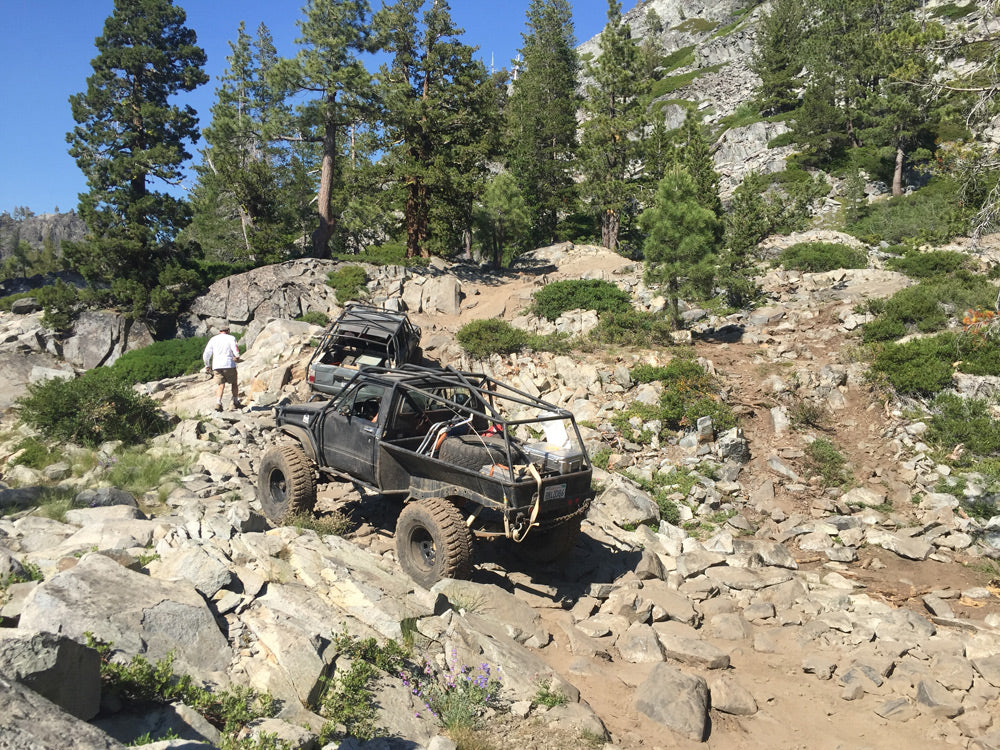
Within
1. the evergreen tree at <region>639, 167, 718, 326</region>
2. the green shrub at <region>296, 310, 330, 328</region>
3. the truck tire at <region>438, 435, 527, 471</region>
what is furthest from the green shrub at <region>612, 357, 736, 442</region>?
the green shrub at <region>296, 310, 330, 328</region>

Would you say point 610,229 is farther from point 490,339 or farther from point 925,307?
point 925,307

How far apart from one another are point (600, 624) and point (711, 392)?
8534mm

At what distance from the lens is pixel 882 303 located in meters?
17.3

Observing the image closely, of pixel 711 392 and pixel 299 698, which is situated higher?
pixel 711 392

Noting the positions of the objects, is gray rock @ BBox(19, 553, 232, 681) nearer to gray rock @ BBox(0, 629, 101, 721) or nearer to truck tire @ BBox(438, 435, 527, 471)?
gray rock @ BBox(0, 629, 101, 721)

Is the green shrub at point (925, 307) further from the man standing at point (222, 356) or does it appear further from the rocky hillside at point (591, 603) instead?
the man standing at point (222, 356)

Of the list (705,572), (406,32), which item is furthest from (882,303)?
(406,32)

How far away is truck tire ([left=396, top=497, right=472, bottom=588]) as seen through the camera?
21.9 ft

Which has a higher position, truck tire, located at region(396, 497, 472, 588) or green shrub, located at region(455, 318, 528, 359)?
green shrub, located at region(455, 318, 528, 359)

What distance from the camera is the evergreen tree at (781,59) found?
5384 cm

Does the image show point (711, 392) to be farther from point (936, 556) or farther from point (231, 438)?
point (231, 438)

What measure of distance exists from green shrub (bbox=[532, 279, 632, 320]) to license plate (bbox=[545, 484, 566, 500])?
43.0 feet

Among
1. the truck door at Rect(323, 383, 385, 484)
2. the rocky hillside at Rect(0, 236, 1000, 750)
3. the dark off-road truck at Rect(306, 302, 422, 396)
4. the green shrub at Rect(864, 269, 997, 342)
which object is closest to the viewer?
the rocky hillside at Rect(0, 236, 1000, 750)

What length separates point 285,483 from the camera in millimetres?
8438
